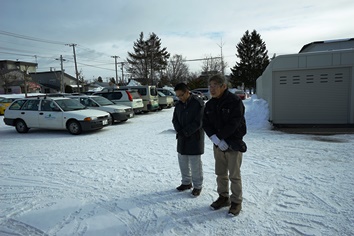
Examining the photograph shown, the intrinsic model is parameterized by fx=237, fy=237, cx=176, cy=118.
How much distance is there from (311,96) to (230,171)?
8.44 meters

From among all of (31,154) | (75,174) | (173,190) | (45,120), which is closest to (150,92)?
(45,120)

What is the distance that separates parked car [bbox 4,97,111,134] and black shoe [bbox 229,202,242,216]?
292 inches

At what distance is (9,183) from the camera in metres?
4.62

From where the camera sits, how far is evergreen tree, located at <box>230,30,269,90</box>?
4697 centimetres

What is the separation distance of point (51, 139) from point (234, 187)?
7834mm

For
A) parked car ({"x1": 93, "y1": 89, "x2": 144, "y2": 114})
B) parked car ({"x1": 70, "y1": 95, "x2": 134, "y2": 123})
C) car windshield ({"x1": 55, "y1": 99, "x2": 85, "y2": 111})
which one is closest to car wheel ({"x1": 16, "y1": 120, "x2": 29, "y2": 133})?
car windshield ({"x1": 55, "y1": 99, "x2": 85, "y2": 111})

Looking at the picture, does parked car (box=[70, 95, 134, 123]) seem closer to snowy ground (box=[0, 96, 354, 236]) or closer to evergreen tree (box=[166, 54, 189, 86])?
snowy ground (box=[0, 96, 354, 236])

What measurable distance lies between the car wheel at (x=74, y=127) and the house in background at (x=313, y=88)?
8.05 metres

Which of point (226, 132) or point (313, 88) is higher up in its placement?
point (313, 88)

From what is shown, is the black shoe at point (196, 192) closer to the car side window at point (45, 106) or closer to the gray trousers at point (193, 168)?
the gray trousers at point (193, 168)

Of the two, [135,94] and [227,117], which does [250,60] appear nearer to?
[135,94]

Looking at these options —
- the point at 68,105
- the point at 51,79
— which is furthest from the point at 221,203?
the point at 51,79

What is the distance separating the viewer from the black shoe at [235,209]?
125 inches

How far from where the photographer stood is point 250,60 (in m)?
47.4
